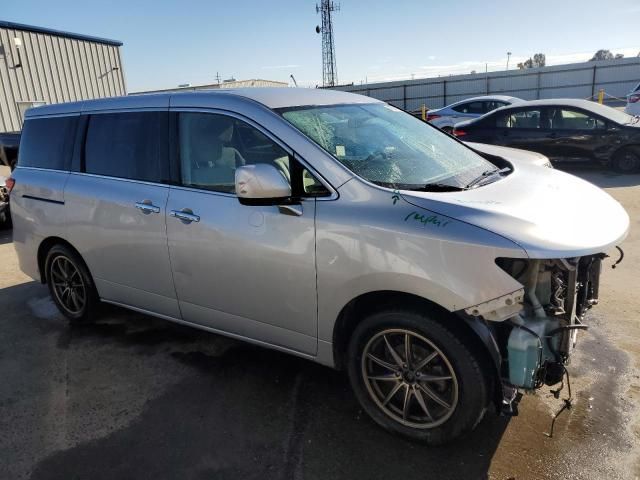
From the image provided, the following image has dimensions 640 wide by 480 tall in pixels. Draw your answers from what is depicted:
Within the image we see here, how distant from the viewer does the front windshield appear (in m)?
2.90

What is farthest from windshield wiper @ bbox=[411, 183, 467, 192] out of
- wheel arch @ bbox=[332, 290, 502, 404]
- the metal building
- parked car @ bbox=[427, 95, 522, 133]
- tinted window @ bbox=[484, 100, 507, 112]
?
the metal building

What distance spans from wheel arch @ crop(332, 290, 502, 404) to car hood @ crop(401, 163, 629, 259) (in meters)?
0.46

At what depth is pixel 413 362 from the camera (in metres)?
2.70

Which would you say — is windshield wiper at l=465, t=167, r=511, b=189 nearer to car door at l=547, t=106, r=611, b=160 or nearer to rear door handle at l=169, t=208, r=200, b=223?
rear door handle at l=169, t=208, r=200, b=223

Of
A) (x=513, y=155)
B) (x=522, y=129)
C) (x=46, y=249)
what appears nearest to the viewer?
(x=513, y=155)

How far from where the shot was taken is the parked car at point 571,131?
9.71 metres

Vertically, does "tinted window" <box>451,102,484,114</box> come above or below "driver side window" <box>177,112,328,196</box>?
below

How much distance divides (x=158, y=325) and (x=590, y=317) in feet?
12.0

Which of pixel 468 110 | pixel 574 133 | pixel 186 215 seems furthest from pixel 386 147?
pixel 468 110

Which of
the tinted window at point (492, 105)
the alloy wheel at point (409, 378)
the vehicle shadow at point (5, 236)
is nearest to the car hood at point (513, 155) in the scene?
the alloy wheel at point (409, 378)

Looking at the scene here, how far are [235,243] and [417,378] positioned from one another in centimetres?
129

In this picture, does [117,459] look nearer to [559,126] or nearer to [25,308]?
[25,308]

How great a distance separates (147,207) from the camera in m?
A: 3.48

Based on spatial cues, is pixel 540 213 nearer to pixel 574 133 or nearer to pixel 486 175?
pixel 486 175
